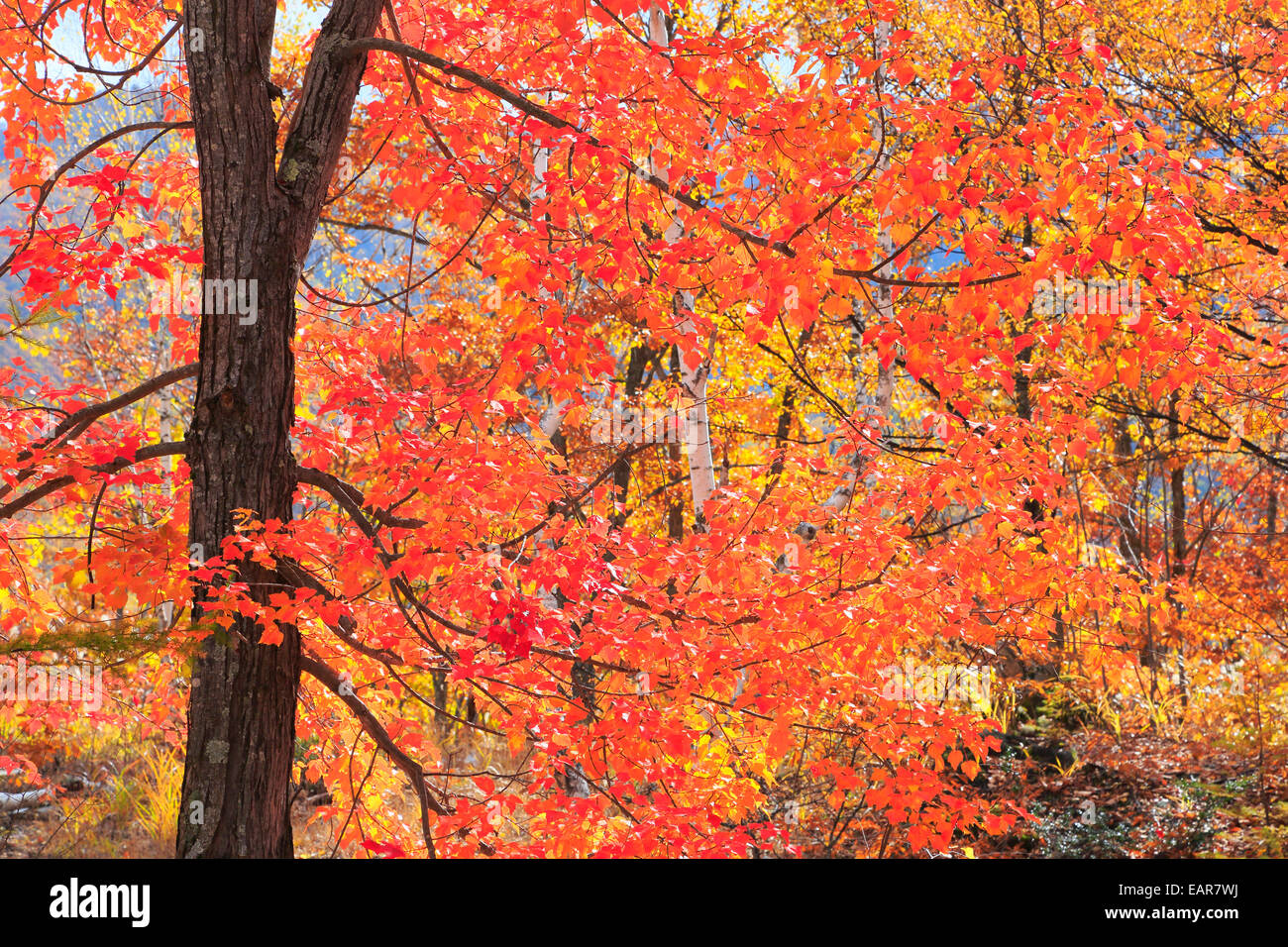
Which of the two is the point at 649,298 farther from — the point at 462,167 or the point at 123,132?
the point at 123,132

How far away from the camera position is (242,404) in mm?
4133

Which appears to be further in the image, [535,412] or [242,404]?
[535,412]

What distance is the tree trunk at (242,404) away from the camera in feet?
13.2

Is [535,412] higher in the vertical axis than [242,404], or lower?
higher

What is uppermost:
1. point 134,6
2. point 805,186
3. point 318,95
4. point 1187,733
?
point 134,6

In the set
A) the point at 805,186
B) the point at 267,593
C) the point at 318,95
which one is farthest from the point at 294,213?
the point at 805,186

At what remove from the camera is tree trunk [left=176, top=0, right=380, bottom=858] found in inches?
158

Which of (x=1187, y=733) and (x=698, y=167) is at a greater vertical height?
(x=698, y=167)

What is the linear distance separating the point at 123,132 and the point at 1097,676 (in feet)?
35.1

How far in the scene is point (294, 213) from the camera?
170 inches
